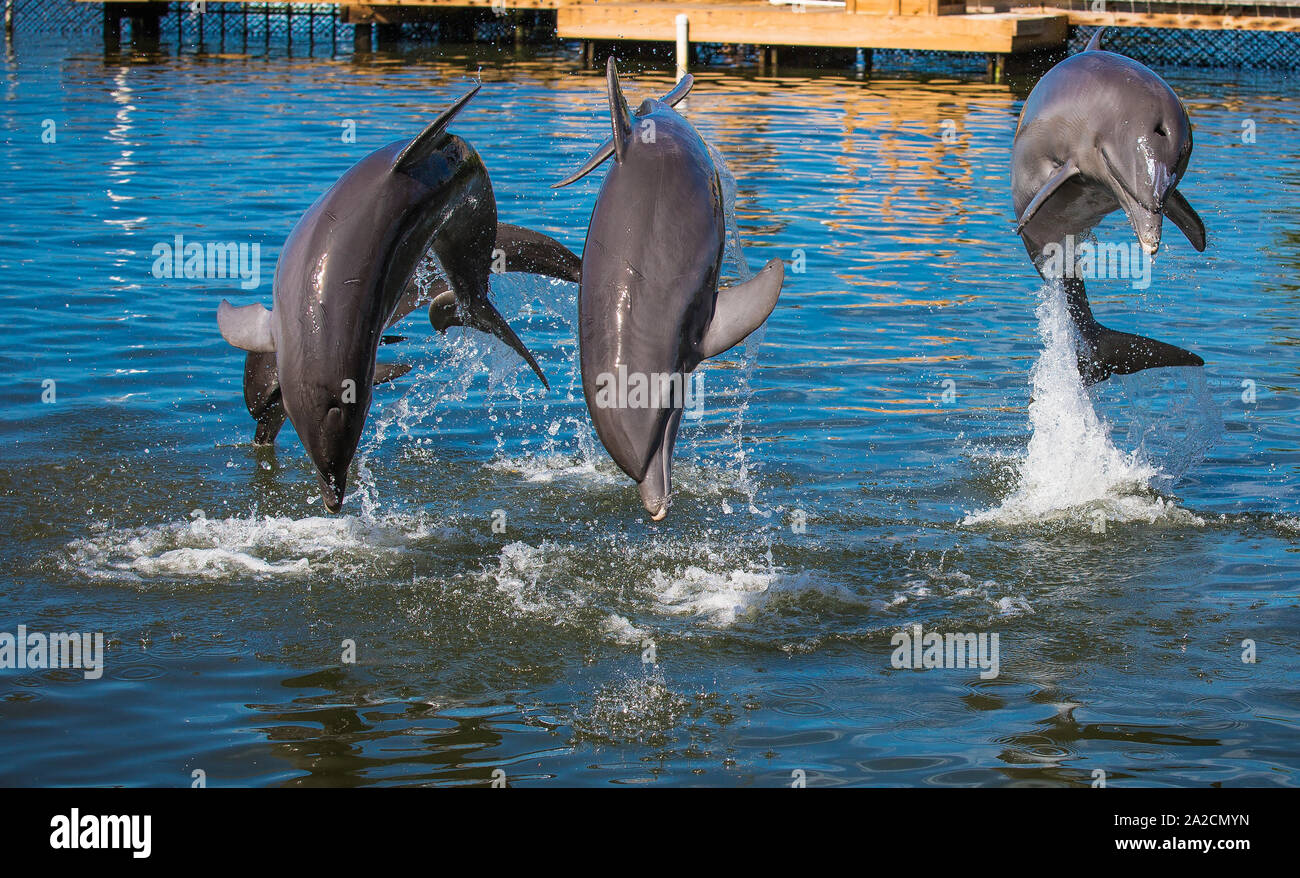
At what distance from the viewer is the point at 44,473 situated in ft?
30.0

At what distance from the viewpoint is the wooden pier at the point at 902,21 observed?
29.8 meters

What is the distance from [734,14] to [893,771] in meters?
27.8

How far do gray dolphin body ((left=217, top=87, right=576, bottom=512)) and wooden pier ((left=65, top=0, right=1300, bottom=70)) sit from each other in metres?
22.6

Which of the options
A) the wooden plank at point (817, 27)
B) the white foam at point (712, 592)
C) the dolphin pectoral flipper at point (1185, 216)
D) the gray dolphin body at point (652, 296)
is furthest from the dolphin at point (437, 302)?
the wooden plank at point (817, 27)

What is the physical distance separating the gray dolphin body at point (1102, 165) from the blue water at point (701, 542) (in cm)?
71

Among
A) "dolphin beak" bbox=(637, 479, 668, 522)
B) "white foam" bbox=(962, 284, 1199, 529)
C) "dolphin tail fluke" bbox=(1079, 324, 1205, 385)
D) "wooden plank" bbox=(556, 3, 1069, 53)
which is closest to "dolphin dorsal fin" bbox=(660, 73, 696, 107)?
"dolphin beak" bbox=(637, 479, 668, 522)

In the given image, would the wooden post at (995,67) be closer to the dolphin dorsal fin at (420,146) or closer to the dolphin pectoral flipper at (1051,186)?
the dolphin pectoral flipper at (1051,186)

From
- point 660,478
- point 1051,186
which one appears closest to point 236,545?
point 660,478

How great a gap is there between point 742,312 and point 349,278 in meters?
1.67

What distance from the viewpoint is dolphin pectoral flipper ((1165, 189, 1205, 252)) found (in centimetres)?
767

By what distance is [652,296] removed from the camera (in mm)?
5547

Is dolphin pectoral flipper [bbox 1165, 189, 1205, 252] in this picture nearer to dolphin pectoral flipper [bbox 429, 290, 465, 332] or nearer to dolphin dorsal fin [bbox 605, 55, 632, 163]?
dolphin dorsal fin [bbox 605, 55, 632, 163]

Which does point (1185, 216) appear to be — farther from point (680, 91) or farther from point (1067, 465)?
point (680, 91)
